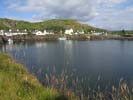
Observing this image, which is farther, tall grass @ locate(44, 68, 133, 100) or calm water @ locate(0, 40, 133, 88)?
calm water @ locate(0, 40, 133, 88)

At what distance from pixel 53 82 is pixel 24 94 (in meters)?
9.26

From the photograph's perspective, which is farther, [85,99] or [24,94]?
[85,99]

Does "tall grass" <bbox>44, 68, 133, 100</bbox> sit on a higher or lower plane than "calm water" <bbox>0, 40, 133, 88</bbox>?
higher

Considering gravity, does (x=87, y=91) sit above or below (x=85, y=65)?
above

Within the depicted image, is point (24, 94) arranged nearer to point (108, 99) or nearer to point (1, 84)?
point (1, 84)

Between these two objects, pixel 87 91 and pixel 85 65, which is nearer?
pixel 87 91

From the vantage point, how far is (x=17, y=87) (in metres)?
13.0

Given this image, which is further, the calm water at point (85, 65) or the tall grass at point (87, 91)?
the calm water at point (85, 65)

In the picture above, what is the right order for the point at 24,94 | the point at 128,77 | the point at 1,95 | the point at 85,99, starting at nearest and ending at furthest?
the point at 1,95 < the point at 24,94 < the point at 85,99 < the point at 128,77

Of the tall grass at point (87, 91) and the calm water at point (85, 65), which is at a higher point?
the tall grass at point (87, 91)

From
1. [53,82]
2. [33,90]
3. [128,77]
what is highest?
[33,90]

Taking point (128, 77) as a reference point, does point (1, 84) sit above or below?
above

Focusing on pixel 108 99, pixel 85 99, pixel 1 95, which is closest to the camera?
pixel 1 95

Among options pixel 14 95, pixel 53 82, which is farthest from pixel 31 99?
pixel 53 82
